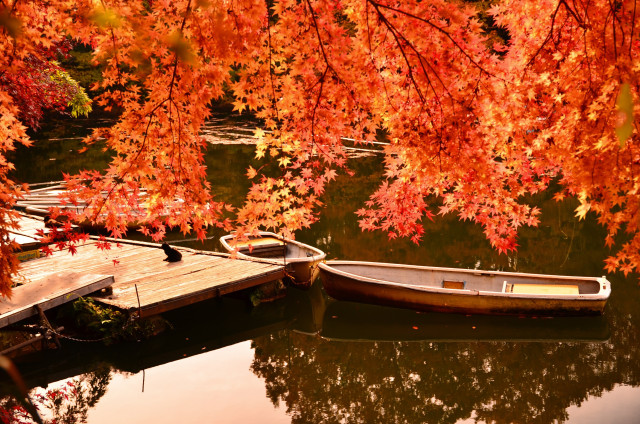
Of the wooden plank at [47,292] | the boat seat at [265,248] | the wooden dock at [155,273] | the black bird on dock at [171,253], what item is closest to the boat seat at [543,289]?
the wooden dock at [155,273]

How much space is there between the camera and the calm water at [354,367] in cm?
825

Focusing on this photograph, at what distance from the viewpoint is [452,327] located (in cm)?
1062

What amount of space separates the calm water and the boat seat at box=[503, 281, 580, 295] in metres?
0.54

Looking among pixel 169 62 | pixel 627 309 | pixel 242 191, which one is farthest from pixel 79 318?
pixel 242 191

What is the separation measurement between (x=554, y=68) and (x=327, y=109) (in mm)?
2666

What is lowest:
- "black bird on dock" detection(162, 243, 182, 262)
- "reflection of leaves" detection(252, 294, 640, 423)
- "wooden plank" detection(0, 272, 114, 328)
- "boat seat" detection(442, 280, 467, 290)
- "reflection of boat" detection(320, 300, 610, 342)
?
"reflection of leaves" detection(252, 294, 640, 423)

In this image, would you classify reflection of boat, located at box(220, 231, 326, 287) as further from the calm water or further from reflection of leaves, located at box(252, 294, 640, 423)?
reflection of leaves, located at box(252, 294, 640, 423)

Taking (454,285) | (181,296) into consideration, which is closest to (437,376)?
(454,285)

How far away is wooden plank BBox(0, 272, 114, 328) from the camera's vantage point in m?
8.20

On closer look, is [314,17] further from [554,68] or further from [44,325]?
[44,325]

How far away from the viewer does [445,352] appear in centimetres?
989

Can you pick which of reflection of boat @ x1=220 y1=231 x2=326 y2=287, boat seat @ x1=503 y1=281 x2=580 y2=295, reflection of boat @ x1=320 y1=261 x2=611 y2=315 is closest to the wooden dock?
reflection of boat @ x1=220 y1=231 x2=326 y2=287

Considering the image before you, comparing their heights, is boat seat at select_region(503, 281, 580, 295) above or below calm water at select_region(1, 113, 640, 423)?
above

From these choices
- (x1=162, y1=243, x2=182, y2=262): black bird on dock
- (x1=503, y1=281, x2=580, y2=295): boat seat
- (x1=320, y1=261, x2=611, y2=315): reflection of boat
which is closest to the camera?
(x1=320, y1=261, x2=611, y2=315): reflection of boat
